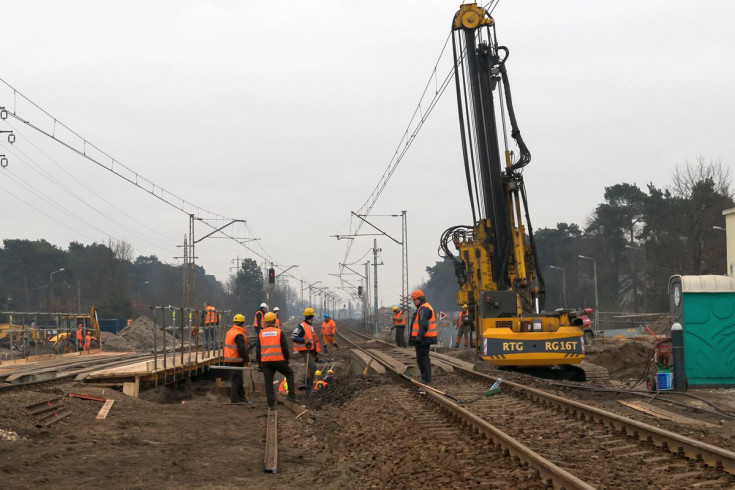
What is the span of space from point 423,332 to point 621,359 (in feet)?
40.6

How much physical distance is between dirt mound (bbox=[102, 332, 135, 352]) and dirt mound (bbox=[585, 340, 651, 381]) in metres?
27.6

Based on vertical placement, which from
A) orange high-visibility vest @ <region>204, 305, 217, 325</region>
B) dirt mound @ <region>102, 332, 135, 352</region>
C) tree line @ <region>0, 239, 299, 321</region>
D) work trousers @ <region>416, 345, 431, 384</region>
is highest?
tree line @ <region>0, 239, 299, 321</region>

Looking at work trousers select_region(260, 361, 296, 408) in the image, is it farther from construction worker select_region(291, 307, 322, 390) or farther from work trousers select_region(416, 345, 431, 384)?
work trousers select_region(416, 345, 431, 384)

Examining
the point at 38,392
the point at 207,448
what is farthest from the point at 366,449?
the point at 38,392

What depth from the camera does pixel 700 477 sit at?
7078 millimetres

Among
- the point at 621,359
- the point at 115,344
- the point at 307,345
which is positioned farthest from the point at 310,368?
the point at 115,344

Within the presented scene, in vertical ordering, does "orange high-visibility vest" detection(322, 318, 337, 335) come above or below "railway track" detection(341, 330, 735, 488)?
above

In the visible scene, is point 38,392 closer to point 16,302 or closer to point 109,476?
point 109,476

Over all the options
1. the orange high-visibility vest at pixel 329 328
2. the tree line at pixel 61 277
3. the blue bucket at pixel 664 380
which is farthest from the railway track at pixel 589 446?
the tree line at pixel 61 277

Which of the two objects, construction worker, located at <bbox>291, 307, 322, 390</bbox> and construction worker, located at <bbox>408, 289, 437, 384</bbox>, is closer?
construction worker, located at <bbox>408, 289, 437, 384</bbox>

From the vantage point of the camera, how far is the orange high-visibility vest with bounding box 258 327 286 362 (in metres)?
14.9

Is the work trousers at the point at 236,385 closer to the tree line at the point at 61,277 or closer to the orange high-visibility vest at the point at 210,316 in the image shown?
the orange high-visibility vest at the point at 210,316

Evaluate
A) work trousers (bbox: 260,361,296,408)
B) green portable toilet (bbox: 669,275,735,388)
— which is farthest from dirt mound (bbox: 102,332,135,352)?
green portable toilet (bbox: 669,275,735,388)

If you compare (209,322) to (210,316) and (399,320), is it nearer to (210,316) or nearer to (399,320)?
(210,316)
